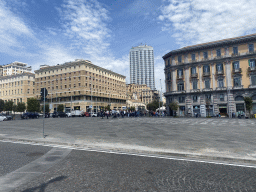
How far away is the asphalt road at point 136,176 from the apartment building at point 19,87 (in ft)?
292

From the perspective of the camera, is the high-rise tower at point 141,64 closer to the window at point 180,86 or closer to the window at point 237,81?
the window at point 180,86

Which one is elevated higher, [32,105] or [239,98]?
[239,98]

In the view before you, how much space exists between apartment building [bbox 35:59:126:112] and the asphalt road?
58.8 meters

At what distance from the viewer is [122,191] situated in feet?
12.4

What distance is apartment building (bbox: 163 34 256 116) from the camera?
43.3 meters

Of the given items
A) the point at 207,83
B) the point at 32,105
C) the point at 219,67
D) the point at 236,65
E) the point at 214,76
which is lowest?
the point at 32,105

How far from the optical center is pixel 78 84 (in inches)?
2717

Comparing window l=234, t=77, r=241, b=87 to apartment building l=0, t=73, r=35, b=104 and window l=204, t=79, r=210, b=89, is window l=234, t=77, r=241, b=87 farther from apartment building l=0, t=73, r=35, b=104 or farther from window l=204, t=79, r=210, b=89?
apartment building l=0, t=73, r=35, b=104

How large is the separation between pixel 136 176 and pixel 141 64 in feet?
584

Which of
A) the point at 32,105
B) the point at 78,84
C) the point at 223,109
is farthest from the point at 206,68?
the point at 32,105

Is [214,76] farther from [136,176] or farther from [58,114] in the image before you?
[136,176]

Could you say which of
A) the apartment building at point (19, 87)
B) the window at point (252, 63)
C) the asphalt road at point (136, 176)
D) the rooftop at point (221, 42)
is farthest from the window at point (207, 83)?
the apartment building at point (19, 87)

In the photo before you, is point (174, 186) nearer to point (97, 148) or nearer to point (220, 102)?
point (97, 148)

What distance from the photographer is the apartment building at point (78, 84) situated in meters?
68.5
